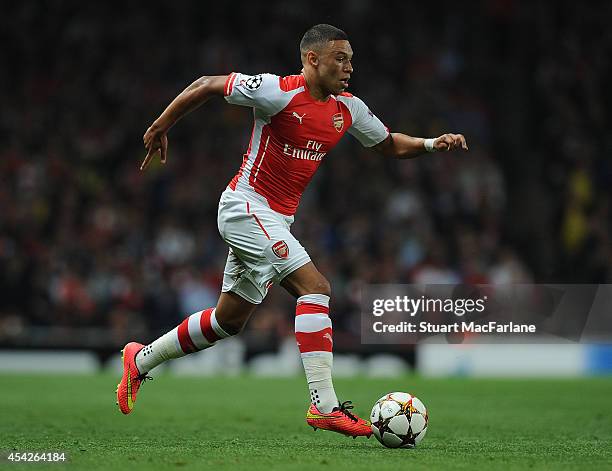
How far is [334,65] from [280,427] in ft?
8.64

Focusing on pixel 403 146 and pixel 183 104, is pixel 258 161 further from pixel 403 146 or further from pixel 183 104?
pixel 403 146

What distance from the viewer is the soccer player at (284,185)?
6.64m

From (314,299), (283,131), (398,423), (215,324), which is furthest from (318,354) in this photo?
(283,131)

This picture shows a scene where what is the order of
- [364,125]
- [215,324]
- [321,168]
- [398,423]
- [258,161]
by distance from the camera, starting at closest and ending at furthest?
[398,423] < [258,161] < [215,324] < [364,125] < [321,168]

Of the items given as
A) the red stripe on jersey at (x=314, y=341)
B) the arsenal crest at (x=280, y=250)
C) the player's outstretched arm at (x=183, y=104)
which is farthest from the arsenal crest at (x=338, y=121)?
the red stripe on jersey at (x=314, y=341)

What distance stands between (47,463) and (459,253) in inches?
464

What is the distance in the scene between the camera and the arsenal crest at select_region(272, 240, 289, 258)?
675 cm

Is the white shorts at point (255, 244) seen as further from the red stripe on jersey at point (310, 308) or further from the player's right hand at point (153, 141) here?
the player's right hand at point (153, 141)

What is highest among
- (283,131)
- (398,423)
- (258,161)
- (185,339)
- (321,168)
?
(321,168)

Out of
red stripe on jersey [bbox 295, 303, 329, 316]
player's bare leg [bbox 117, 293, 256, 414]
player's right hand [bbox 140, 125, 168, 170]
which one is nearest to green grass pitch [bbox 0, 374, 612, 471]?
player's bare leg [bbox 117, 293, 256, 414]

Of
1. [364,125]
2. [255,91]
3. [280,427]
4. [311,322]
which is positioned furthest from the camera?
[280,427]

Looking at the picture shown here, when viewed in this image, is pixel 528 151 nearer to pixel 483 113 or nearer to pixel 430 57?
pixel 483 113

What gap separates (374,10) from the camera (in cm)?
1986

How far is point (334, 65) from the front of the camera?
6824 millimetres
